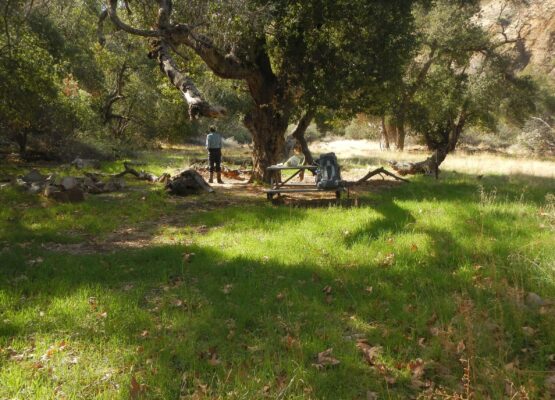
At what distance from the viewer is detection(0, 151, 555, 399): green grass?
361 cm

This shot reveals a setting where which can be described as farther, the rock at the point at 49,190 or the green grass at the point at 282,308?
the rock at the point at 49,190

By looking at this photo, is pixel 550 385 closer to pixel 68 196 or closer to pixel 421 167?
pixel 68 196

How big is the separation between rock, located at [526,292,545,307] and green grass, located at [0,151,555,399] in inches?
7.1

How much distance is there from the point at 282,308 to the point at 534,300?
9.32 feet

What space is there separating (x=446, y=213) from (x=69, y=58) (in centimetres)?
2316

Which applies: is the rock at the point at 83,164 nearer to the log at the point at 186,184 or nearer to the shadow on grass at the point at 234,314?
the log at the point at 186,184

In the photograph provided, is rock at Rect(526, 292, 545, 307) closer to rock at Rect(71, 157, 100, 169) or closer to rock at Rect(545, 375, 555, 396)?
rock at Rect(545, 375, 555, 396)

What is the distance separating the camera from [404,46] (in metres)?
14.4

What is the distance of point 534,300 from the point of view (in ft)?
15.5

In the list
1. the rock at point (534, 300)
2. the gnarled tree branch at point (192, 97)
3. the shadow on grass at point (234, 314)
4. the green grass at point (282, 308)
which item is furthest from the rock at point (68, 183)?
the rock at point (534, 300)

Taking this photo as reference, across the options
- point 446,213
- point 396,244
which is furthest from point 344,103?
point 396,244

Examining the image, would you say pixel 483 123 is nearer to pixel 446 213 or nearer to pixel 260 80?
pixel 260 80

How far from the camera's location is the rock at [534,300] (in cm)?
468

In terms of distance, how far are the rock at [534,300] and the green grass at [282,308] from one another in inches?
7.1
